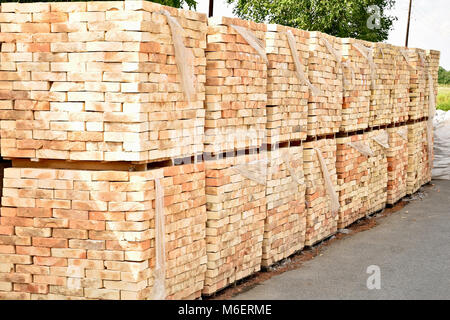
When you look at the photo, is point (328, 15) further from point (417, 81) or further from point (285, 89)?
point (285, 89)

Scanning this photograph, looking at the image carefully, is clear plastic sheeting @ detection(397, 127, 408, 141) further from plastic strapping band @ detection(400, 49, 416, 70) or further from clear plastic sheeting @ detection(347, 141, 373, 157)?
clear plastic sheeting @ detection(347, 141, 373, 157)

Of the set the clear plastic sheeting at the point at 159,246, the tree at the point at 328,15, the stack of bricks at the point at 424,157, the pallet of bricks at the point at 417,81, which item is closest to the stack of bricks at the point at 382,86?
the pallet of bricks at the point at 417,81

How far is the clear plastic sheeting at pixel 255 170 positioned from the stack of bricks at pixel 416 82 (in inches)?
268

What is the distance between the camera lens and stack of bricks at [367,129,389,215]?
1085 centimetres

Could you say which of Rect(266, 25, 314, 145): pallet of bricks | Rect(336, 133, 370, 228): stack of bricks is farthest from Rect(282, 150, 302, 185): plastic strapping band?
Rect(336, 133, 370, 228): stack of bricks

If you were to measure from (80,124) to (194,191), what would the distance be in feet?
4.07

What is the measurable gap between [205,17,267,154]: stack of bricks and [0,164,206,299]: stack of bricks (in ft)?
2.64

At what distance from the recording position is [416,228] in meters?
10.1

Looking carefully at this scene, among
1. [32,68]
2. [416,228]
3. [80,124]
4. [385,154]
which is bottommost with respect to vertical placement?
[416,228]

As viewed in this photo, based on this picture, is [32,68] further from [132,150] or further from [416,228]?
[416,228]

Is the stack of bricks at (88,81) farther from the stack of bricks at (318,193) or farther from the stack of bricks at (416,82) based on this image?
the stack of bricks at (416,82)

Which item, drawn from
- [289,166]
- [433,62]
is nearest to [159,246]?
[289,166]

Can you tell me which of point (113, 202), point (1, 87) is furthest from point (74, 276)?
point (1, 87)
